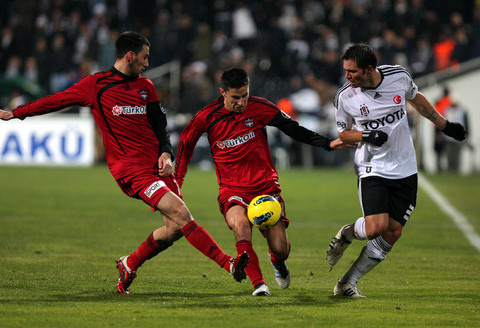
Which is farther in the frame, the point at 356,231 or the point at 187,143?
the point at 187,143

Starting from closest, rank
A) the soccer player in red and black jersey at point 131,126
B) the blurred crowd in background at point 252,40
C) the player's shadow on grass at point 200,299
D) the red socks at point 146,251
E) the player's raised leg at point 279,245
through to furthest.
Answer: the player's shadow on grass at point 200,299 → the soccer player in red and black jersey at point 131,126 → the red socks at point 146,251 → the player's raised leg at point 279,245 → the blurred crowd in background at point 252,40

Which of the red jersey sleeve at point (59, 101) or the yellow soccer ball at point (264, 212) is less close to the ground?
the red jersey sleeve at point (59, 101)

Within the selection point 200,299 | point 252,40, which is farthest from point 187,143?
point 252,40

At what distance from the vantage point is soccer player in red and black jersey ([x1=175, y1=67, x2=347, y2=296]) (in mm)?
7438

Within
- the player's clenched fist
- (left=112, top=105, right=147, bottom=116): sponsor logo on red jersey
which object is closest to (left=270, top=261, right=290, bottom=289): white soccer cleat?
the player's clenched fist

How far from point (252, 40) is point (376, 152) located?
1944 centimetres

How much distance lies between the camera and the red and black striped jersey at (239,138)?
24.6 feet

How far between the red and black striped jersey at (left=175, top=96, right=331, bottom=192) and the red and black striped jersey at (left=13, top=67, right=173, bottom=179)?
33 centimetres

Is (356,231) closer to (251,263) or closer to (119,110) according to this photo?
(251,263)

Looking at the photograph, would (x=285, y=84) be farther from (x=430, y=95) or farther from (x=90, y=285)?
(x=90, y=285)

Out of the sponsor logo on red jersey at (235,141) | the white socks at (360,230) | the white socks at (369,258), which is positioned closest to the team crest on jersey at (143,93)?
the sponsor logo on red jersey at (235,141)

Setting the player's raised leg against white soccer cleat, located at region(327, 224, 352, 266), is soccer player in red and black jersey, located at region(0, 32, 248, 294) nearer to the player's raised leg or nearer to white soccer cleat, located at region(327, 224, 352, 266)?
the player's raised leg

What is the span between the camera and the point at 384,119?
7230 mm

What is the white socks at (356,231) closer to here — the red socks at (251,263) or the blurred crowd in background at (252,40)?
the red socks at (251,263)
